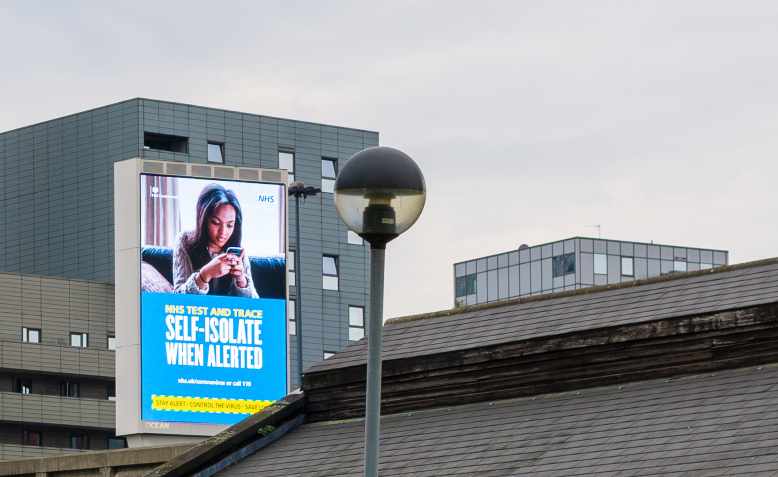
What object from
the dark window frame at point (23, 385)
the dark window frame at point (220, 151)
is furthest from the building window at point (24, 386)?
the dark window frame at point (220, 151)

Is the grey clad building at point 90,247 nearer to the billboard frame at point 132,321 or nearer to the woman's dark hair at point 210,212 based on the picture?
the woman's dark hair at point 210,212

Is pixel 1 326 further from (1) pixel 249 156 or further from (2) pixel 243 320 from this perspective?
(2) pixel 243 320

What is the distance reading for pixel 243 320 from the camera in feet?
231

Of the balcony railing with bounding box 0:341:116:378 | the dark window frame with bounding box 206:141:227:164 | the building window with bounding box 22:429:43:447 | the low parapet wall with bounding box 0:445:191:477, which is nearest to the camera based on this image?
the low parapet wall with bounding box 0:445:191:477

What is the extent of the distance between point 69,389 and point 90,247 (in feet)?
24.5

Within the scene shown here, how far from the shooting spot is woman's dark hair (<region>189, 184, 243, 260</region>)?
71.6 m

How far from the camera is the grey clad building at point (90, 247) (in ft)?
300

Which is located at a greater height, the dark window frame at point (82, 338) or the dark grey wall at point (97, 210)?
the dark grey wall at point (97, 210)

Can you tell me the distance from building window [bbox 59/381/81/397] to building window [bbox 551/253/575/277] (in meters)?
60.4

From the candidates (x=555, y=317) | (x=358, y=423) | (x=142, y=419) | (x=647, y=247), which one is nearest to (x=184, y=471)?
(x=358, y=423)

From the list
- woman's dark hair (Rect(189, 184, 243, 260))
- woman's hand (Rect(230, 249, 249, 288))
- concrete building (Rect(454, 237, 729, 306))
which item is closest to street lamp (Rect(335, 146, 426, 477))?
woman's hand (Rect(230, 249, 249, 288))

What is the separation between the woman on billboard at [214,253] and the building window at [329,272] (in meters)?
28.8

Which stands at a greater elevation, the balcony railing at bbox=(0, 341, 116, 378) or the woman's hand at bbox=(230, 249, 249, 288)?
the woman's hand at bbox=(230, 249, 249, 288)

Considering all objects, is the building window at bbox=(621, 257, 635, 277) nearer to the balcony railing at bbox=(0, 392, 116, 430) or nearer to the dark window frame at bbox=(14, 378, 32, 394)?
the balcony railing at bbox=(0, 392, 116, 430)
